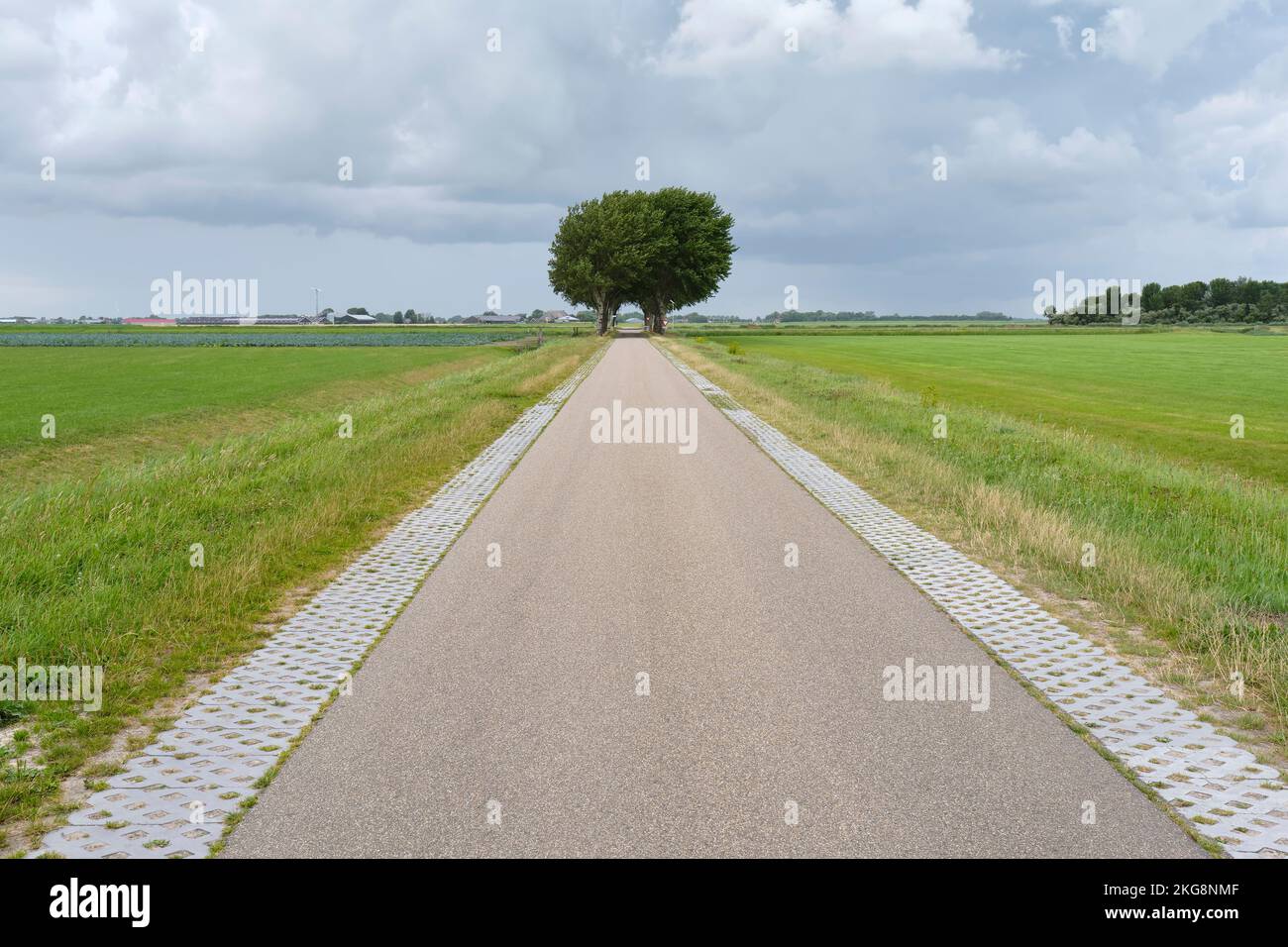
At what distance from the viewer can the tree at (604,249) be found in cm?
9362

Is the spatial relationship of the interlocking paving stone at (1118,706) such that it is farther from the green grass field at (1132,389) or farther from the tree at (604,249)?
the tree at (604,249)

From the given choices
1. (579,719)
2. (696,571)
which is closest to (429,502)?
(696,571)

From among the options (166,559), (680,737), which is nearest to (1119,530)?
(680,737)

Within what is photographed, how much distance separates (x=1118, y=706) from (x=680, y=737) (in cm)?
302

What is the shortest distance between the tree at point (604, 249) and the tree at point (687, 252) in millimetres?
Result: 2057

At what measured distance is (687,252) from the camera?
102 m

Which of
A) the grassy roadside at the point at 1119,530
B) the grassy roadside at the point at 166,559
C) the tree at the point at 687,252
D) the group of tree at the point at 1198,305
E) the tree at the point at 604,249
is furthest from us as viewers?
the group of tree at the point at 1198,305

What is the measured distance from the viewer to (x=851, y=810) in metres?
4.51

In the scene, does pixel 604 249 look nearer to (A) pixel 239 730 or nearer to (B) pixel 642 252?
(B) pixel 642 252
